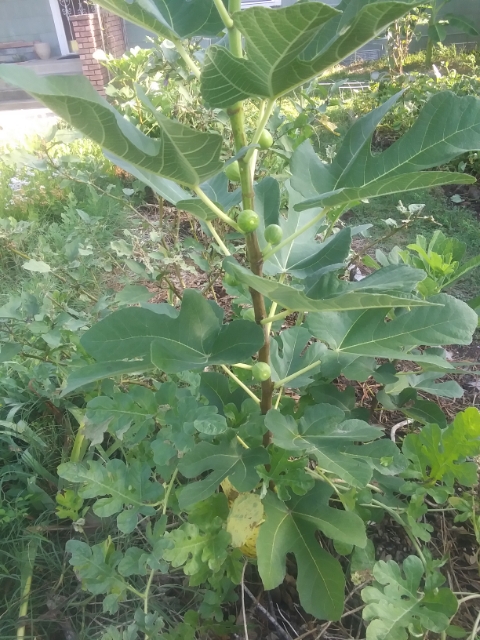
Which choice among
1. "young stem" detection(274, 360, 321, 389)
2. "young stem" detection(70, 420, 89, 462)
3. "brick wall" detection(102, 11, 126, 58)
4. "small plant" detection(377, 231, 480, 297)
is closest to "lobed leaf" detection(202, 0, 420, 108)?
"young stem" detection(274, 360, 321, 389)

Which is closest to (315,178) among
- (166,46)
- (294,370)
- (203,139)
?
(203,139)

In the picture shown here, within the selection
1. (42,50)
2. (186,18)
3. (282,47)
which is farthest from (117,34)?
(282,47)

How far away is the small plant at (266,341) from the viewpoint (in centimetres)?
56

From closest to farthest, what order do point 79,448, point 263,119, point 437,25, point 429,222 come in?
point 263,119, point 79,448, point 429,222, point 437,25

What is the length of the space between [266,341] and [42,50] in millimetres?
11359

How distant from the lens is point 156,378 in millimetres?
1468

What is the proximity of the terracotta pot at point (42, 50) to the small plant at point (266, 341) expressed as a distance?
11100 mm

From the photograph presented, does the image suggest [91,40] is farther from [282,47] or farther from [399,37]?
[282,47]

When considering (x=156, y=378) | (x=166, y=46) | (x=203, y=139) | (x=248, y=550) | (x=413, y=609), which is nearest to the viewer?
(x=203, y=139)

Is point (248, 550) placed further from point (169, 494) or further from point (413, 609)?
point (413, 609)

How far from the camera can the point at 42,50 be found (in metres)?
9.81

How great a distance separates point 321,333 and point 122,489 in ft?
1.56

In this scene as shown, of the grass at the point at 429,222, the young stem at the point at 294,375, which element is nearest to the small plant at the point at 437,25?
the grass at the point at 429,222

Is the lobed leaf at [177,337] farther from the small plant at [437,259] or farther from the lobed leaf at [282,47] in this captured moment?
the small plant at [437,259]
